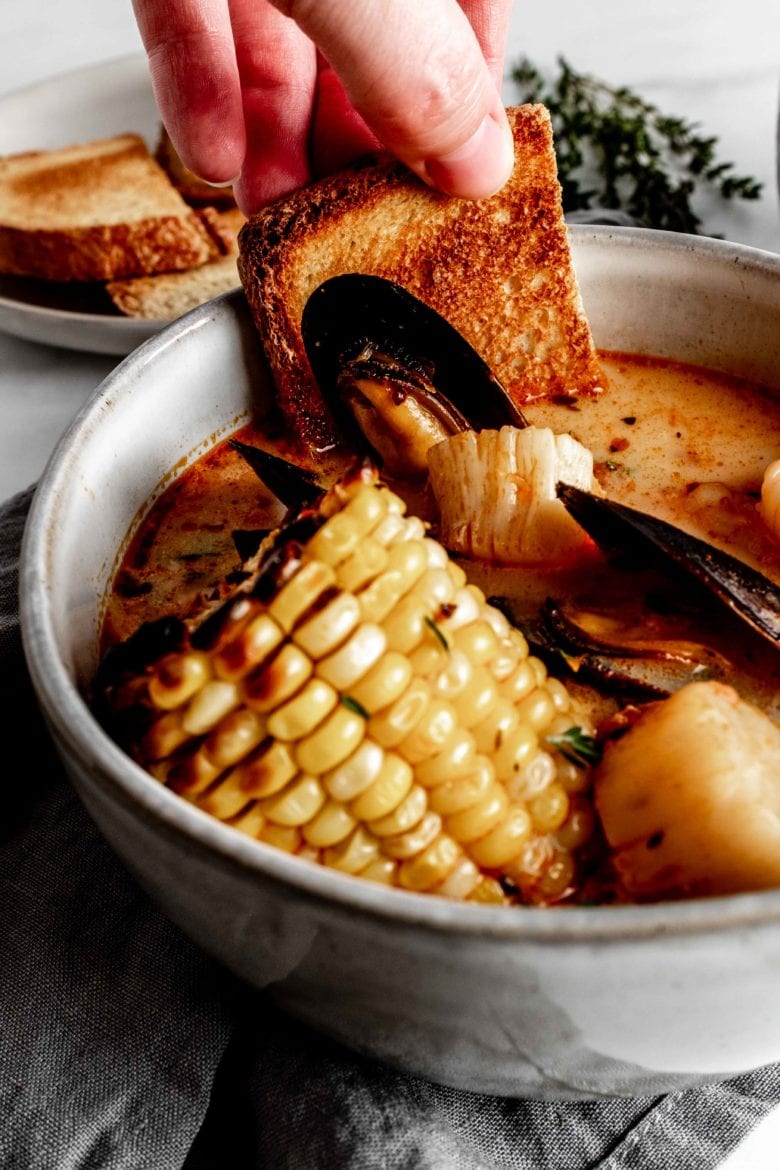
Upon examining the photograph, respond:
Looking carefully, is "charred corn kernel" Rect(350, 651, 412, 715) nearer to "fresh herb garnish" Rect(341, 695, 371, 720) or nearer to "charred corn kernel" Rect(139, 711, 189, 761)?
"fresh herb garnish" Rect(341, 695, 371, 720)

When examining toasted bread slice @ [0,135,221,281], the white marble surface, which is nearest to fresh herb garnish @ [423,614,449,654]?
the white marble surface

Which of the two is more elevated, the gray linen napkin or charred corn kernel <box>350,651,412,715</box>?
charred corn kernel <box>350,651,412,715</box>

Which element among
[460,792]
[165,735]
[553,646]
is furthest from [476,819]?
[553,646]

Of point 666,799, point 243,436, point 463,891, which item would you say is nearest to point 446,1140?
point 463,891

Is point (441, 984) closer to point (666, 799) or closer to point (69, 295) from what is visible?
point (666, 799)

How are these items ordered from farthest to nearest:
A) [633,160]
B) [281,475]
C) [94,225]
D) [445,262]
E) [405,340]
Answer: [633,160]
[94,225]
[445,262]
[405,340]
[281,475]

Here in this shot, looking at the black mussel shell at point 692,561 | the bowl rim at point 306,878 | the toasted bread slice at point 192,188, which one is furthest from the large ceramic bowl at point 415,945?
the toasted bread slice at point 192,188

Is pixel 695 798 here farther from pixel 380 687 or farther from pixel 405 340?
pixel 405 340
